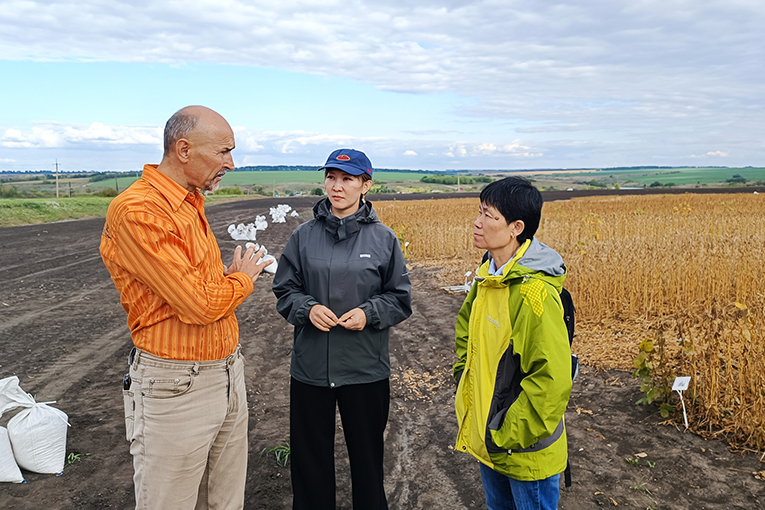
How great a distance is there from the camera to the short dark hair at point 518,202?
84.0 inches

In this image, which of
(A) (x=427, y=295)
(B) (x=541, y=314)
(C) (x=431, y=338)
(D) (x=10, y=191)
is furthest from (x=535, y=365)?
(D) (x=10, y=191)

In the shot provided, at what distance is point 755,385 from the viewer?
12.7ft

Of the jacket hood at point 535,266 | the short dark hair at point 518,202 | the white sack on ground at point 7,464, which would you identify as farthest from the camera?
the white sack on ground at point 7,464

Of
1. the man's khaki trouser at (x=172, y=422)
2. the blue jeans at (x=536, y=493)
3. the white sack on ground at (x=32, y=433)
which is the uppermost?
the man's khaki trouser at (x=172, y=422)

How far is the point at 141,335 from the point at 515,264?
153 centimetres

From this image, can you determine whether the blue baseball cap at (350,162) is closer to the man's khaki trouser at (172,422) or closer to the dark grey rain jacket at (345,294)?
the dark grey rain jacket at (345,294)

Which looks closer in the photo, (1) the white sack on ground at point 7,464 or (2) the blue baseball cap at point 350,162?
A: (2) the blue baseball cap at point 350,162

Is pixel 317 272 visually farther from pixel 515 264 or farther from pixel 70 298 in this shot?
pixel 70 298

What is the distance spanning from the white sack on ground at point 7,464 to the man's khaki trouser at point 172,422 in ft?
5.94

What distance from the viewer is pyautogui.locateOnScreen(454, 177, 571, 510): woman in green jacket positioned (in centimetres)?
194

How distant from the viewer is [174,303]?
6.33 feet

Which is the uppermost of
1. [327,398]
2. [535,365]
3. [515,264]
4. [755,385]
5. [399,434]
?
[515,264]

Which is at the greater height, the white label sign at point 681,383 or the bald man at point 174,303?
the bald man at point 174,303

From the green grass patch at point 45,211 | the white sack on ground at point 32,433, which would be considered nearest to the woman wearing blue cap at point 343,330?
the white sack on ground at point 32,433
